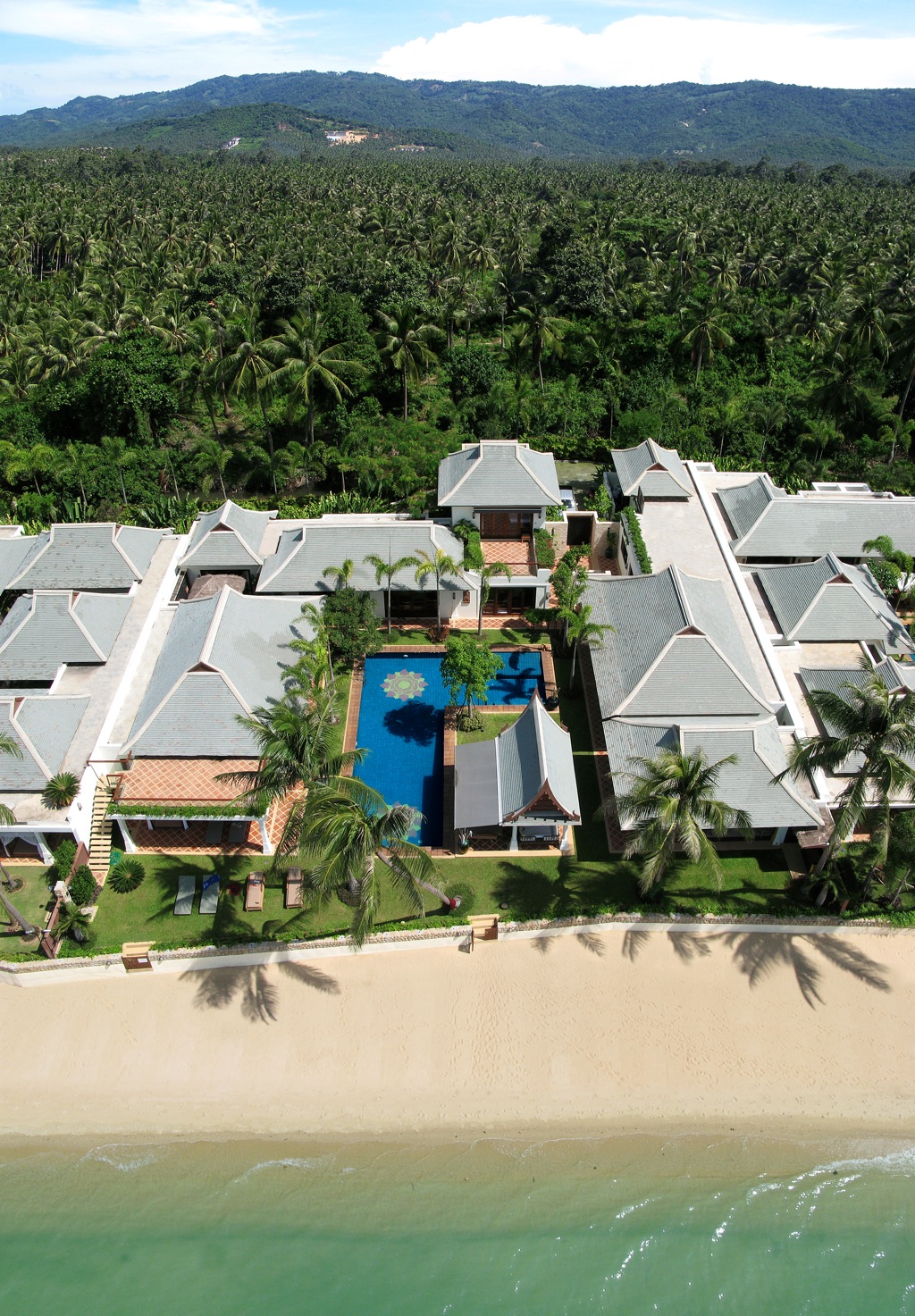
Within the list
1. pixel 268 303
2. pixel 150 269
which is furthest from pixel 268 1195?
pixel 150 269

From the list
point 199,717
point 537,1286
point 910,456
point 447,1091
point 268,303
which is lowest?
point 537,1286

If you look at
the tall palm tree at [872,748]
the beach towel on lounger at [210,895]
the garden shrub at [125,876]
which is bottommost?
the beach towel on lounger at [210,895]

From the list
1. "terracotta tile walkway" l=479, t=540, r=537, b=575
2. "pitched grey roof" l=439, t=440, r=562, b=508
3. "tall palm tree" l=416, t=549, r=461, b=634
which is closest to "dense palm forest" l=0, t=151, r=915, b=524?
"pitched grey roof" l=439, t=440, r=562, b=508

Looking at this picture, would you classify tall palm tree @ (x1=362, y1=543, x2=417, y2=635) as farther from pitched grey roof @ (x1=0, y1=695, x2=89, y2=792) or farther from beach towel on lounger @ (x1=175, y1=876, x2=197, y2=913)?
beach towel on lounger @ (x1=175, y1=876, x2=197, y2=913)

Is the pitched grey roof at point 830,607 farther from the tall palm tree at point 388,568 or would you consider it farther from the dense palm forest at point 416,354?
the tall palm tree at point 388,568

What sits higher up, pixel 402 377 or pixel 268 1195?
pixel 402 377

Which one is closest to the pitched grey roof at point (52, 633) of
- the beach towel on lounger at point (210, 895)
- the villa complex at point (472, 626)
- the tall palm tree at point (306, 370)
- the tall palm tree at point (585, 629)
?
the villa complex at point (472, 626)

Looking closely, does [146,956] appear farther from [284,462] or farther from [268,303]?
[268,303]
